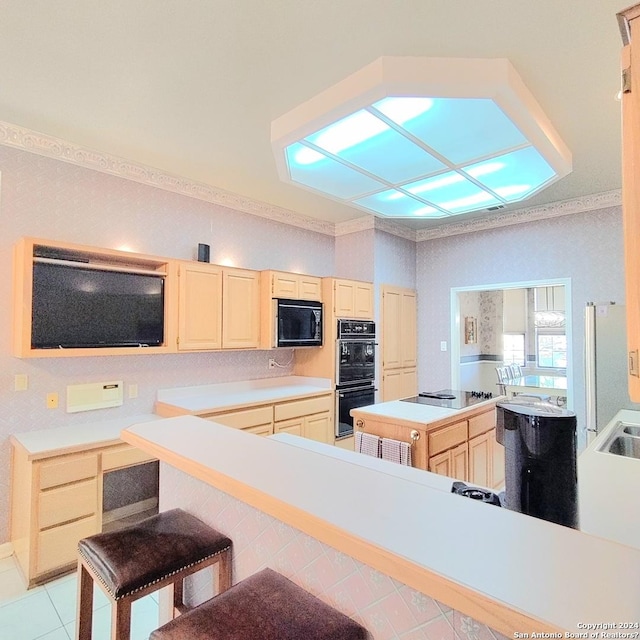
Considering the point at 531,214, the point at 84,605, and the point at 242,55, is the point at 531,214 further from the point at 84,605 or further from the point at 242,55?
the point at 84,605

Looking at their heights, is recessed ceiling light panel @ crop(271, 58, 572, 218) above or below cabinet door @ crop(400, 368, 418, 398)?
above

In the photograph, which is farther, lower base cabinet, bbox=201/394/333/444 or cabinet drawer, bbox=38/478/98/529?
lower base cabinet, bbox=201/394/333/444

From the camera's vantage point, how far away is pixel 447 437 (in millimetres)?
2652

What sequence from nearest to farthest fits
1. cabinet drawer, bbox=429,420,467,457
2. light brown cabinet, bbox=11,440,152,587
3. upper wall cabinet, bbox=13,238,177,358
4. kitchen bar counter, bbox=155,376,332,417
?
light brown cabinet, bbox=11,440,152,587
upper wall cabinet, bbox=13,238,177,358
cabinet drawer, bbox=429,420,467,457
kitchen bar counter, bbox=155,376,332,417

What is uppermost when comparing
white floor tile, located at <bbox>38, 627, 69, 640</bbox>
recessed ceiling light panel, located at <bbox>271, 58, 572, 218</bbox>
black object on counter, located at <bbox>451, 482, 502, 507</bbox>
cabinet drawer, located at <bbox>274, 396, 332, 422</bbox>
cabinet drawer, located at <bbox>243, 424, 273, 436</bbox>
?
recessed ceiling light panel, located at <bbox>271, 58, 572, 218</bbox>

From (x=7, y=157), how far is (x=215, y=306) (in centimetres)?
171

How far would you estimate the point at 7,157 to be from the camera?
2561 mm

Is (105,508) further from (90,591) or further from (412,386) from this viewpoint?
(412,386)

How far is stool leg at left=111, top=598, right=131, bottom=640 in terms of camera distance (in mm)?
1135

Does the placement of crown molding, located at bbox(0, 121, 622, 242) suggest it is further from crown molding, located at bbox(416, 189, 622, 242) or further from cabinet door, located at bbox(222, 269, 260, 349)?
cabinet door, located at bbox(222, 269, 260, 349)

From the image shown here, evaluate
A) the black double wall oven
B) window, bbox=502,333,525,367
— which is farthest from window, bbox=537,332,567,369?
the black double wall oven

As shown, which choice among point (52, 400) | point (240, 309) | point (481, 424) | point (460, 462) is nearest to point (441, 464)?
point (460, 462)


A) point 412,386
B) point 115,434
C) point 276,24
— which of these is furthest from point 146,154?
point 412,386

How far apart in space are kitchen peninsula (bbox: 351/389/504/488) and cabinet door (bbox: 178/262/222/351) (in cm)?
140
